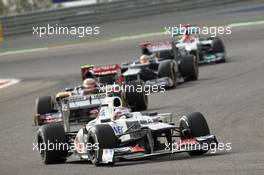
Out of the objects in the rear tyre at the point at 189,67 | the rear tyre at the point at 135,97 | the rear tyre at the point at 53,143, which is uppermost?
the rear tyre at the point at 189,67

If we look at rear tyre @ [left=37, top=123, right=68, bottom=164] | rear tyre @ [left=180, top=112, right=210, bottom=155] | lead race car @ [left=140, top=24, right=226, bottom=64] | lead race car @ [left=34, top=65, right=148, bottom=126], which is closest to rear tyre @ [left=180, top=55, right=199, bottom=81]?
lead race car @ [left=140, top=24, right=226, bottom=64]

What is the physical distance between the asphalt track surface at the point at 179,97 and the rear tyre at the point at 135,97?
1.39 feet

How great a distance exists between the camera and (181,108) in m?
18.2

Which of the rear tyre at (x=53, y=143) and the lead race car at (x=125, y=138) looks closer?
the lead race car at (x=125, y=138)

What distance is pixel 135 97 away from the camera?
1822cm

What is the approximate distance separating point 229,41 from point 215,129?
1802 cm

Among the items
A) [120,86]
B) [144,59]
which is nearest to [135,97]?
[120,86]

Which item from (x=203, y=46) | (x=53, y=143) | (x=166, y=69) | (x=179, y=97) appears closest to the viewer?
(x=53, y=143)

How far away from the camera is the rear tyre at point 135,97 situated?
18156mm

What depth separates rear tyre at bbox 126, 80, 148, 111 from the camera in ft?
59.6

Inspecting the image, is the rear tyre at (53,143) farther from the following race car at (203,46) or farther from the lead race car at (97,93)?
the following race car at (203,46)

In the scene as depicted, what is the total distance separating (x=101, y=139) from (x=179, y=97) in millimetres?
8973

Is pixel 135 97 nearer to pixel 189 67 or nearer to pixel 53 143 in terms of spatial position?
pixel 189 67

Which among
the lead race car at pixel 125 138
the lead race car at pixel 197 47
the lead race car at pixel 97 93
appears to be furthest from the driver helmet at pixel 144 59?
the lead race car at pixel 125 138
